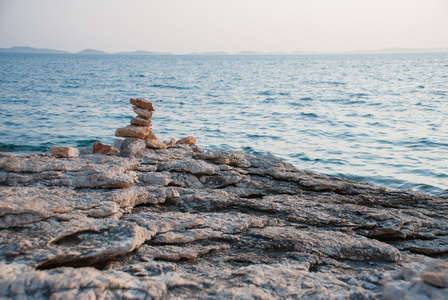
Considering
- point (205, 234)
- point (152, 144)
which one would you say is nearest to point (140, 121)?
point (152, 144)

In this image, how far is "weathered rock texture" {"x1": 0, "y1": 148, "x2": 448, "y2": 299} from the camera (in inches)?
124

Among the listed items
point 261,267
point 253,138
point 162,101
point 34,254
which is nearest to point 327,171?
point 253,138

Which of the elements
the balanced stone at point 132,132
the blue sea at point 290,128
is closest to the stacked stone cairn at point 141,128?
the balanced stone at point 132,132

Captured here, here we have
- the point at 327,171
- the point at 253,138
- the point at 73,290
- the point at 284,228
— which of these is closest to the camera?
the point at 73,290

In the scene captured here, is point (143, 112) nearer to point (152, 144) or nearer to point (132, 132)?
point (132, 132)

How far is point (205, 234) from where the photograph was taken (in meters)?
4.53

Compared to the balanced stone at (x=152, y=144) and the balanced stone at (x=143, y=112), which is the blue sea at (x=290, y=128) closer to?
the balanced stone at (x=152, y=144)

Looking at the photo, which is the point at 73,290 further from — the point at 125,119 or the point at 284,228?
the point at 125,119

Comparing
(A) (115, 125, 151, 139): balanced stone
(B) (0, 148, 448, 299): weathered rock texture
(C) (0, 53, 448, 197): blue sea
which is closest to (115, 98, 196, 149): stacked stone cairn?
(A) (115, 125, 151, 139): balanced stone

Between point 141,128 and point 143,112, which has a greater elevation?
point 143,112

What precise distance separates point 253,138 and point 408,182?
788 cm

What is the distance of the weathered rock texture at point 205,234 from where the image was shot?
3.15 meters

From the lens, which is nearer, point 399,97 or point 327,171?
point 327,171

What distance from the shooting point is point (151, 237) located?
432cm
